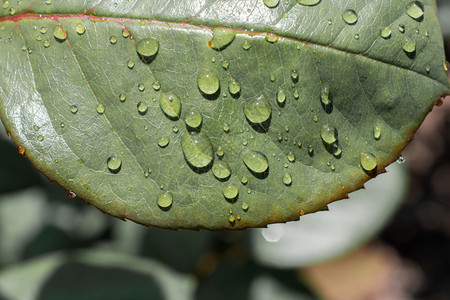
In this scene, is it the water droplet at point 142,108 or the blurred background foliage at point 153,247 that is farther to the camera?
the blurred background foliage at point 153,247

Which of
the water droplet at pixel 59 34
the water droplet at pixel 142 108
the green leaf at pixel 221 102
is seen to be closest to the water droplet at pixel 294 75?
the green leaf at pixel 221 102

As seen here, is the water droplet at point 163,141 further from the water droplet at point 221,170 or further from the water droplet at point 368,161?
the water droplet at point 368,161

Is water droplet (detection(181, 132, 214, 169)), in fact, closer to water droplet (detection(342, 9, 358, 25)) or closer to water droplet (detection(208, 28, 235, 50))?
water droplet (detection(208, 28, 235, 50))

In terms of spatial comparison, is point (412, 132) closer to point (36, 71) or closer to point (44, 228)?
point (36, 71)

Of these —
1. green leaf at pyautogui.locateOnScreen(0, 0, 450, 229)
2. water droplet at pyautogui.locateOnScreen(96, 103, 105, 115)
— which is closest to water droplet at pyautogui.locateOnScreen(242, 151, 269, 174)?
green leaf at pyautogui.locateOnScreen(0, 0, 450, 229)

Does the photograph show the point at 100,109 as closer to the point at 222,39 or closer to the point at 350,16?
the point at 222,39

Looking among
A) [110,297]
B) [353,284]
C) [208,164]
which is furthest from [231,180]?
[353,284]

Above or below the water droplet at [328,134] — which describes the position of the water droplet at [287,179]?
below
